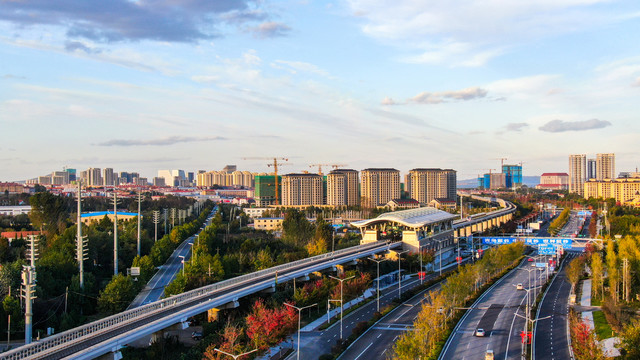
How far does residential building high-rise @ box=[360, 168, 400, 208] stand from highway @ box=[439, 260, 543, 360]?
401ft

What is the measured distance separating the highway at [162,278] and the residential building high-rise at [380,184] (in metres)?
104

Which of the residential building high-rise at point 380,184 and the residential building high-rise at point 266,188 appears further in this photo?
the residential building high-rise at point 266,188

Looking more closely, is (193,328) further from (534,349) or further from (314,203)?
(314,203)

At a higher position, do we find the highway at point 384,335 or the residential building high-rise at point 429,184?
the residential building high-rise at point 429,184

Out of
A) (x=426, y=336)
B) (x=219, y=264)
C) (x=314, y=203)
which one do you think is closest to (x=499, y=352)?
(x=426, y=336)

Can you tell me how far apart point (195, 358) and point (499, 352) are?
50.7 ft

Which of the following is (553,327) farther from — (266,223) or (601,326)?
(266,223)

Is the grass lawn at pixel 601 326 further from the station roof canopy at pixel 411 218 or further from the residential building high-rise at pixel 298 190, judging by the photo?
the residential building high-rise at pixel 298 190

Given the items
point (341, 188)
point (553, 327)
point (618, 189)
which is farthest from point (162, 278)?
point (618, 189)

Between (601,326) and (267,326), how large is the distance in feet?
69.9

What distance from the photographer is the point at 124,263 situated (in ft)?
179

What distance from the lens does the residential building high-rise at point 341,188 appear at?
168 metres

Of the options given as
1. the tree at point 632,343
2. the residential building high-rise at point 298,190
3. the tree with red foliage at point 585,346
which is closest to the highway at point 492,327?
the tree with red foliage at point 585,346

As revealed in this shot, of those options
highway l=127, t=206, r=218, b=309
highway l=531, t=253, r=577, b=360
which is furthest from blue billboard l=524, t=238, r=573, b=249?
highway l=127, t=206, r=218, b=309
